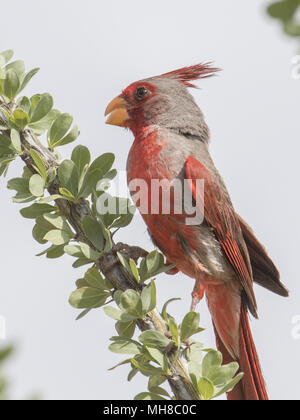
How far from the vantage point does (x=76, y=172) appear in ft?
6.98

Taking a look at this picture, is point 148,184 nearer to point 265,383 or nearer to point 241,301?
point 241,301

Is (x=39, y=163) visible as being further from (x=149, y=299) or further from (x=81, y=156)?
(x=149, y=299)

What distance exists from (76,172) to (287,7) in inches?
65.8

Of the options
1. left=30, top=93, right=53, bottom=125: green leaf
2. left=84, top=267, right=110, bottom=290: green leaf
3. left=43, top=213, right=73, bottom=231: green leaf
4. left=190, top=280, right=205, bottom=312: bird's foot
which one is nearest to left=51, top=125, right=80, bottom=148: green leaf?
left=30, top=93, right=53, bottom=125: green leaf

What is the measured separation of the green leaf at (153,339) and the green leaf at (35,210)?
667 mm

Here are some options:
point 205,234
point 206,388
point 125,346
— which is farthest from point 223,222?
point 206,388

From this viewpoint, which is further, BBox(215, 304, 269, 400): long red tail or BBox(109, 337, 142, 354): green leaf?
BBox(215, 304, 269, 400): long red tail

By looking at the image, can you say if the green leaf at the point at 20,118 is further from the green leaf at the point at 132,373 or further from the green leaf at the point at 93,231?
the green leaf at the point at 132,373

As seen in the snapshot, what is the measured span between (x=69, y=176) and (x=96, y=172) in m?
0.11

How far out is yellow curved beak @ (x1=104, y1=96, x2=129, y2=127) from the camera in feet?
13.6

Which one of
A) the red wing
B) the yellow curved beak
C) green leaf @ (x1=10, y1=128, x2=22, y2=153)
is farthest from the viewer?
the yellow curved beak

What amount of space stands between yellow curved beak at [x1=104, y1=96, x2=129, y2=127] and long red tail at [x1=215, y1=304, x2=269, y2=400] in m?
1.67

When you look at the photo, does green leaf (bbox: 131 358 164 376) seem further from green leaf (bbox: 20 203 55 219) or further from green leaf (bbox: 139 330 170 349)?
green leaf (bbox: 20 203 55 219)

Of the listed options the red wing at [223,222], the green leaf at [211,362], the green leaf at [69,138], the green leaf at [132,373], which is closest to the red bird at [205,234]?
the red wing at [223,222]
